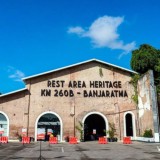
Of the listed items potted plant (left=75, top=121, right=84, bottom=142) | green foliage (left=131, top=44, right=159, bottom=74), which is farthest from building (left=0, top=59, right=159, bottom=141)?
green foliage (left=131, top=44, right=159, bottom=74)

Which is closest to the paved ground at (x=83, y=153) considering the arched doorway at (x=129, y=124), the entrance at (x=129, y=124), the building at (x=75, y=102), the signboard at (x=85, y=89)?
the building at (x=75, y=102)

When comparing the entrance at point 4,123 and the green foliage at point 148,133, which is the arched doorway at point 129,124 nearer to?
the green foliage at point 148,133

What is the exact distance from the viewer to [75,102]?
3500cm

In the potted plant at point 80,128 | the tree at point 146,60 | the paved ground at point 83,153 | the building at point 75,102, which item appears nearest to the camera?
the paved ground at point 83,153

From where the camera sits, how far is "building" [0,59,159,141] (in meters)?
33.7

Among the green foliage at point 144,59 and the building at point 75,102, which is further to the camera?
the green foliage at point 144,59

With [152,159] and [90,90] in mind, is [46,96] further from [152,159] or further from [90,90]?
[152,159]

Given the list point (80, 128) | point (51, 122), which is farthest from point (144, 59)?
point (51, 122)

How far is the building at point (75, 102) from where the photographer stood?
33.7m

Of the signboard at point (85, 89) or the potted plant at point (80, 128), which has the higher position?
the signboard at point (85, 89)

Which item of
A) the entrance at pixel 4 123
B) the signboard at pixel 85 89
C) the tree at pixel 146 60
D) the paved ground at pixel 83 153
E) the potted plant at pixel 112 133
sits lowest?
the paved ground at pixel 83 153

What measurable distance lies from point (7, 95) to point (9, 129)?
14.2 ft

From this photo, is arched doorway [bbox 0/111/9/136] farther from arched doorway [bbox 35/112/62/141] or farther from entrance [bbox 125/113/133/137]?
entrance [bbox 125/113/133/137]

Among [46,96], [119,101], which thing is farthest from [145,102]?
[46,96]
